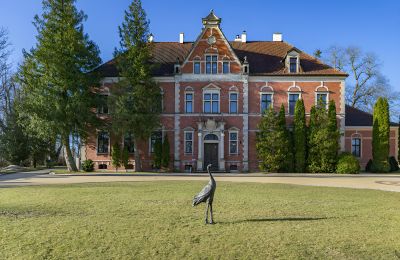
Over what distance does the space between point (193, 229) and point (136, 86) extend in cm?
2371

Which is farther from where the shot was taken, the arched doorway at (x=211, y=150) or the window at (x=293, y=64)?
the window at (x=293, y=64)

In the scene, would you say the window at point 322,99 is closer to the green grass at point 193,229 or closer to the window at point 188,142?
the window at point 188,142

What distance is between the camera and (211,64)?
111 feet

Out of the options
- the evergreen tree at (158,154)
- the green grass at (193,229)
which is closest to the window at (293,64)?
the evergreen tree at (158,154)

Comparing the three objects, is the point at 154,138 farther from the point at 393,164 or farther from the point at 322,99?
the point at 393,164

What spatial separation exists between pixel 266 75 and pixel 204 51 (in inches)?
231

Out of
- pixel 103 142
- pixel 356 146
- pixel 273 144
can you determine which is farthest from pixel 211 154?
pixel 356 146

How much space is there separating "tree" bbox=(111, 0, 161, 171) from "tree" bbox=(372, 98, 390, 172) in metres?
18.7

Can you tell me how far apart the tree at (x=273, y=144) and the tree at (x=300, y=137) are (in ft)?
2.80

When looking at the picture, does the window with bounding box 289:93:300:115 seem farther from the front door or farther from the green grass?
the green grass

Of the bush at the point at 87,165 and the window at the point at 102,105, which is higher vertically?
the window at the point at 102,105

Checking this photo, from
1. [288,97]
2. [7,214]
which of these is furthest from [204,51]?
[7,214]

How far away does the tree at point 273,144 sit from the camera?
31.2 metres

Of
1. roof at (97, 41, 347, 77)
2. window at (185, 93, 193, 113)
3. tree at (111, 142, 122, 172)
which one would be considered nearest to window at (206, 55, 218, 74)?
roof at (97, 41, 347, 77)
